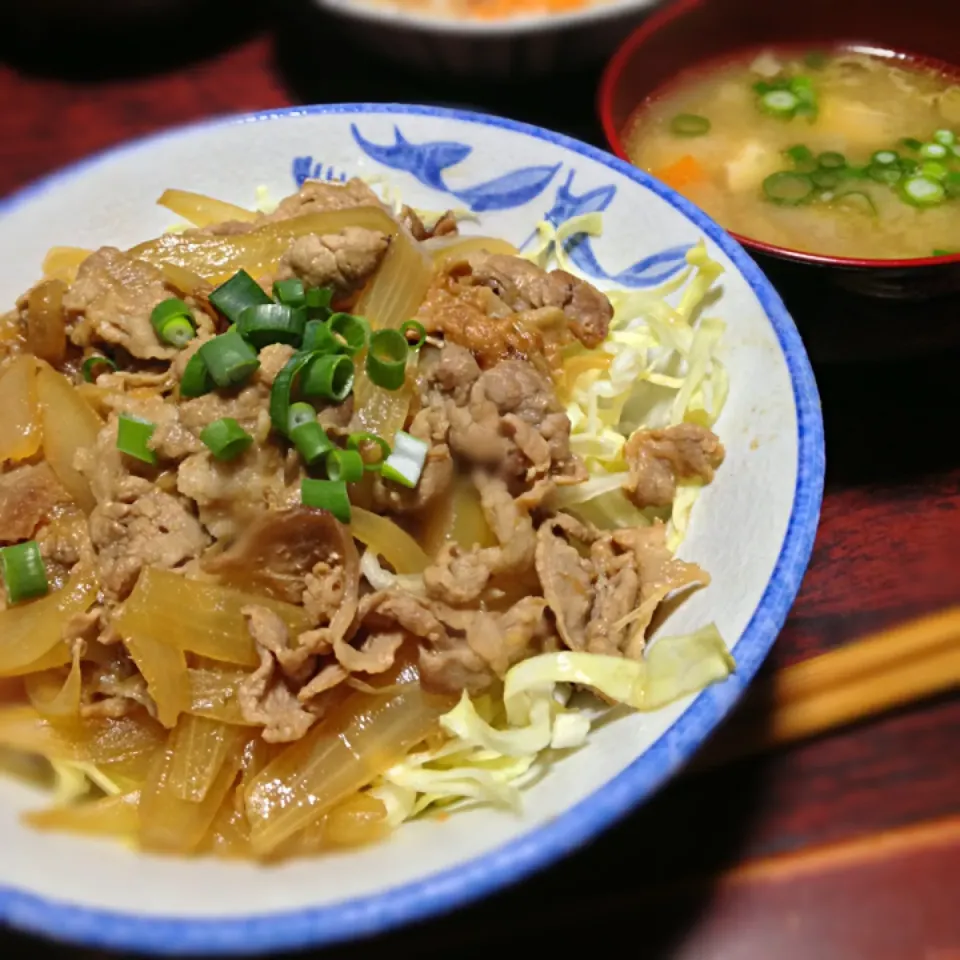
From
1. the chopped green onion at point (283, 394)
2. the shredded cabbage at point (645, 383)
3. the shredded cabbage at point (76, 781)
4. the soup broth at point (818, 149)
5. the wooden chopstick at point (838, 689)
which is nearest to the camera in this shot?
the shredded cabbage at point (76, 781)

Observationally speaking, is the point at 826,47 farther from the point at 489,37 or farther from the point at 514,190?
the point at 514,190

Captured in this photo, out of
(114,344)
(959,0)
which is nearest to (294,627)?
(114,344)

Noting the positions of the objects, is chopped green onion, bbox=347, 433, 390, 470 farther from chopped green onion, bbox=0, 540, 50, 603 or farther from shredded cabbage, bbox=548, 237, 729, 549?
chopped green onion, bbox=0, 540, 50, 603

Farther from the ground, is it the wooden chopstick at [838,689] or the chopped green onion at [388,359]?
the chopped green onion at [388,359]

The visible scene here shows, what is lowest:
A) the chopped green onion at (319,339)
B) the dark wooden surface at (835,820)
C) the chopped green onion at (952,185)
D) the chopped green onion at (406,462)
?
the dark wooden surface at (835,820)

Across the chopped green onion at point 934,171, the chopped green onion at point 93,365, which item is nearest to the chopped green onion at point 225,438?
the chopped green onion at point 93,365

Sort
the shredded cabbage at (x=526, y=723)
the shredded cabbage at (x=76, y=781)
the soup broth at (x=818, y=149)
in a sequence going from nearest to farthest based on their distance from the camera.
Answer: the shredded cabbage at (x=526, y=723) < the shredded cabbage at (x=76, y=781) < the soup broth at (x=818, y=149)

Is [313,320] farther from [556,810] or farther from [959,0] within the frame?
[959,0]

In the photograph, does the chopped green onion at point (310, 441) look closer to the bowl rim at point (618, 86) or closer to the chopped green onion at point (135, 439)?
the chopped green onion at point (135, 439)
